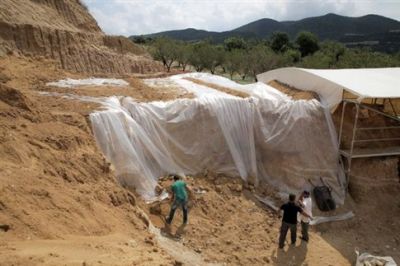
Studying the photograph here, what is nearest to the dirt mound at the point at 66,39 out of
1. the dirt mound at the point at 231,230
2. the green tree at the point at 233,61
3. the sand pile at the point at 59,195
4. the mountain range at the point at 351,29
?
the sand pile at the point at 59,195

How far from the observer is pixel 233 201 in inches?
337

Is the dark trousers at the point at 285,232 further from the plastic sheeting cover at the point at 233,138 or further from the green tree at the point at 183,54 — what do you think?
the green tree at the point at 183,54

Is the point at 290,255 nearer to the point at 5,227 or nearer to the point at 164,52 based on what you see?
the point at 5,227

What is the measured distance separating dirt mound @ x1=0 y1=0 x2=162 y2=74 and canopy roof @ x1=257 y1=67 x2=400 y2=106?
801cm

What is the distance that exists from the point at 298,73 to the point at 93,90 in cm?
617

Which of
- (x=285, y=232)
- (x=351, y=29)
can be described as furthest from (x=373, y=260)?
(x=351, y=29)

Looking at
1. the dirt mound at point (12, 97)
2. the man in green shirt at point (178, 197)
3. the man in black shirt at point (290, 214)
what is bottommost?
the man in black shirt at point (290, 214)

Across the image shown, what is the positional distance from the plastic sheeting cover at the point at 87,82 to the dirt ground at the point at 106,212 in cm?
46

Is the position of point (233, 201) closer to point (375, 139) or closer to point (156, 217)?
point (156, 217)

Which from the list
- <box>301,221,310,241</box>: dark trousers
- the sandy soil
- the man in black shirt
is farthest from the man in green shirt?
the sandy soil

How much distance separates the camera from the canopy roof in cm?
927

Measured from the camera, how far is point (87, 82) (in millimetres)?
11398

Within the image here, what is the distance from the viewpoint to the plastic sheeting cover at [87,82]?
10695mm

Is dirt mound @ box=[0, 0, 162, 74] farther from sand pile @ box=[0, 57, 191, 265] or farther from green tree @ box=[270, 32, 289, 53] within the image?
green tree @ box=[270, 32, 289, 53]
